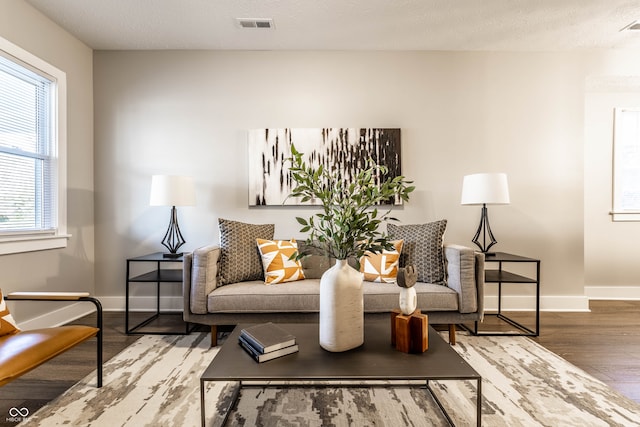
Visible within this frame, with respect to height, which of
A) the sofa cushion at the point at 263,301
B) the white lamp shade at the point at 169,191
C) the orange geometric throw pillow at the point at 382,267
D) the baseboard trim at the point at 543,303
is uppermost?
the white lamp shade at the point at 169,191

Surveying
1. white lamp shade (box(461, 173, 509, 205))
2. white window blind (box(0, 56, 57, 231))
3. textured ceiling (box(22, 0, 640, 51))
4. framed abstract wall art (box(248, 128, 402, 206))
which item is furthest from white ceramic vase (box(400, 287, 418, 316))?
white window blind (box(0, 56, 57, 231))

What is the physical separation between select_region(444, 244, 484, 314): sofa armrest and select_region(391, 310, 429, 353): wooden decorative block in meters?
1.08

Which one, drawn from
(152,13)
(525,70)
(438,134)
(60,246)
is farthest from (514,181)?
(60,246)

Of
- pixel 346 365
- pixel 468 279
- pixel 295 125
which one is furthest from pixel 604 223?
pixel 346 365

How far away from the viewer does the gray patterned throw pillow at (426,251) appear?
2.76 m

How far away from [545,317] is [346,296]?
274 cm

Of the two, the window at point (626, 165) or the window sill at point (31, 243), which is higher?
the window at point (626, 165)

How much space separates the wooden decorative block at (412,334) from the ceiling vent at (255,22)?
8.82ft

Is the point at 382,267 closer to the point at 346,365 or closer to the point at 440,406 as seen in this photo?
the point at 440,406

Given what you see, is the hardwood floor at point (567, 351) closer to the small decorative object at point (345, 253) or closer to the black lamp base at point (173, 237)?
the black lamp base at point (173, 237)

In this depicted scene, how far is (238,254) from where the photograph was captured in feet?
9.23

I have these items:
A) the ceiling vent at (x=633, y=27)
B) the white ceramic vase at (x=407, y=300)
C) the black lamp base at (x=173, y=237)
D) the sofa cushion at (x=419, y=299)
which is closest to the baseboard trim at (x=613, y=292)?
the sofa cushion at (x=419, y=299)

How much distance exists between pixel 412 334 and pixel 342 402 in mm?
579

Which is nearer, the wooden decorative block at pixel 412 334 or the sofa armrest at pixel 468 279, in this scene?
the wooden decorative block at pixel 412 334
